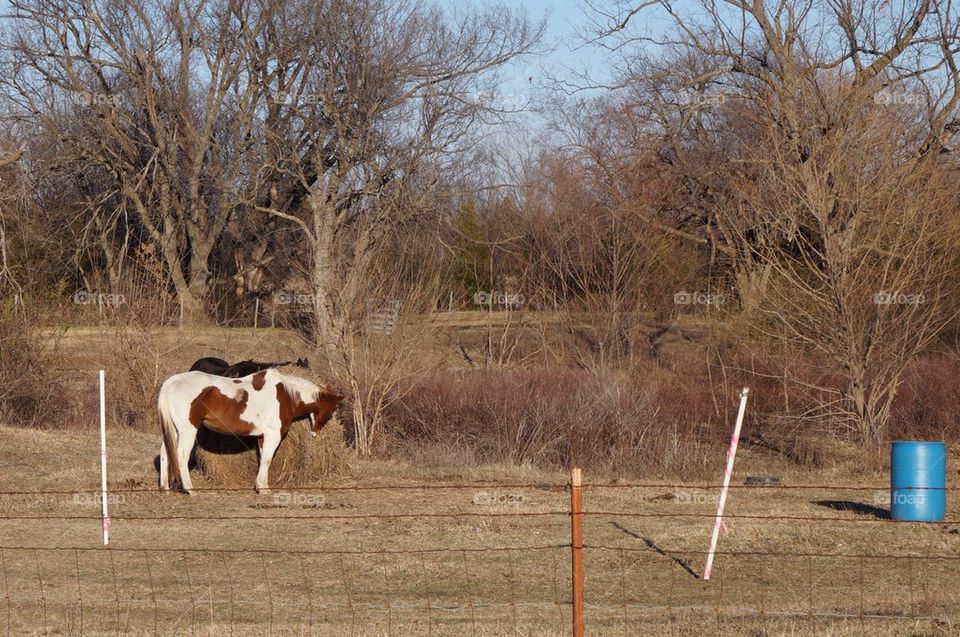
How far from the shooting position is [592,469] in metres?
19.8

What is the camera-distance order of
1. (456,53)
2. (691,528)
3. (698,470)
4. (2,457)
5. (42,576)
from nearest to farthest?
(42,576)
(691,528)
(2,457)
(698,470)
(456,53)

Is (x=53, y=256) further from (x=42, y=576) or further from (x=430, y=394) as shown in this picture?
(x=42, y=576)

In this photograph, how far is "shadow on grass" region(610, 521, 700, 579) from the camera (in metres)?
10.4

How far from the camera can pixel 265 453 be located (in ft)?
47.7

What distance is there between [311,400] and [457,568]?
502 cm

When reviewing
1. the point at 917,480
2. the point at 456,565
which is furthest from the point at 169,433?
the point at 917,480

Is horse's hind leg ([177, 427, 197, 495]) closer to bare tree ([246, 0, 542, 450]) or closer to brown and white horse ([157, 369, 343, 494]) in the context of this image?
brown and white horse ([157, 369, 343, 494])

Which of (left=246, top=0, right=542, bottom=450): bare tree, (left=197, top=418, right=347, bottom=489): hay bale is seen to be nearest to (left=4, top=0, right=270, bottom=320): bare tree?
(left=246, top=0, right=542, bottom=450): bare tree

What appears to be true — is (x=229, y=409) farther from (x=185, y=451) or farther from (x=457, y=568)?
(x=457, y=568)

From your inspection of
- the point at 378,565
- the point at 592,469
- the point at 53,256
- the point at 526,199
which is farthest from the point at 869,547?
the point at 53,256

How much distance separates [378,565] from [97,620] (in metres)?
2.85

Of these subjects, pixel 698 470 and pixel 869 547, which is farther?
pixel 698 470

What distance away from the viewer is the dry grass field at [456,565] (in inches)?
330

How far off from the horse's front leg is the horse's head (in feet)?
1.55
